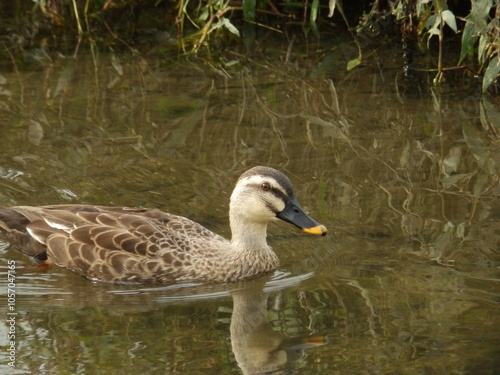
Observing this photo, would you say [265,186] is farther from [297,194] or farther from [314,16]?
[314,16]

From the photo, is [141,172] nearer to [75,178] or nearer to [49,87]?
[75,178]

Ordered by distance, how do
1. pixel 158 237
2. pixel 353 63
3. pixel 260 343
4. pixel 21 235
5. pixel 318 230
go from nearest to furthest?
1. pixel 260 343
2. pixel 318 230
3. pixel 158 237
4. pixel 21 235
5. pixel 353 63

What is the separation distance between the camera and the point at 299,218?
7.79 m

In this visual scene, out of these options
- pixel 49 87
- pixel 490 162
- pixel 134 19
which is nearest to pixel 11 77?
pixel 49 87

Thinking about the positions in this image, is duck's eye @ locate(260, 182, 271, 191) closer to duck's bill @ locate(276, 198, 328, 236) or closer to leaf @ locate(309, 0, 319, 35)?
duck's bill @ locate(276, 198, 328, 236)

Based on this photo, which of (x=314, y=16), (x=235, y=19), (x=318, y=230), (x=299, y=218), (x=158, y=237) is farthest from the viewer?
(x=235, y=19)

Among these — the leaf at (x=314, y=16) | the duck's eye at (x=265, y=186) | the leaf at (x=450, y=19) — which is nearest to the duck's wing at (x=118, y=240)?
the duck's eye at (x=265, y=186)

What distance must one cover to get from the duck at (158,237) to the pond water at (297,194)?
5.2 inches

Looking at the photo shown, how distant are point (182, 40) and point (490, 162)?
170 inches

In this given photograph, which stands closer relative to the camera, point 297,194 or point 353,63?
point 297,194

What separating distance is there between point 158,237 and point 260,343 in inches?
57.7

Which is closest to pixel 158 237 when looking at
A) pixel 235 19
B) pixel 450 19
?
pixel 450 19

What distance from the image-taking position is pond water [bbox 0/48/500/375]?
6582 mm

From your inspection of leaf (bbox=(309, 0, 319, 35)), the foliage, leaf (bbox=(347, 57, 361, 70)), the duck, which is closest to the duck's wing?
the duck
